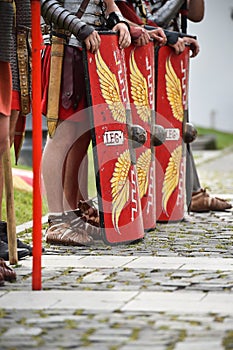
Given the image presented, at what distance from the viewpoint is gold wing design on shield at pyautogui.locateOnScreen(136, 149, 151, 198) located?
6.84 metres

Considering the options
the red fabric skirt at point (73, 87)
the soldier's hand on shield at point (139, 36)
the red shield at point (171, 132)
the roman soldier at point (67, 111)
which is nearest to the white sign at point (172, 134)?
the red shield at point (171, 132)

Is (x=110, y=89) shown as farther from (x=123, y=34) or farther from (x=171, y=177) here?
(x=171, y=177)

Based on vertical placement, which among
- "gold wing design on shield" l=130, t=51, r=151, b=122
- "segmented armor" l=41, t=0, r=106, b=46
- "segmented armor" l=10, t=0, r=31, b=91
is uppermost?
"segmented armor" l=41, t=0, r=106, b=46

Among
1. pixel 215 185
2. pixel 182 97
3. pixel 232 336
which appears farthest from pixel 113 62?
pixel 215 185

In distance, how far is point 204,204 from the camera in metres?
8.42

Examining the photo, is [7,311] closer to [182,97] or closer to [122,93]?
[122,93]

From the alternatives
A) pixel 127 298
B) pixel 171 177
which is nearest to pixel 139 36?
pixel 171 177

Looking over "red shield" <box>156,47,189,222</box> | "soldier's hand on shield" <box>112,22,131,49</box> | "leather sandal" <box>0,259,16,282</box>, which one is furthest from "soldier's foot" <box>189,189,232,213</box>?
"leather sandal" <box>0,259,16,282</box>

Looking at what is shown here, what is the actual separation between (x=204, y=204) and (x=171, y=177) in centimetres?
97

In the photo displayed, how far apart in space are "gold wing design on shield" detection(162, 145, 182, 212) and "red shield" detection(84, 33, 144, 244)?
109cm

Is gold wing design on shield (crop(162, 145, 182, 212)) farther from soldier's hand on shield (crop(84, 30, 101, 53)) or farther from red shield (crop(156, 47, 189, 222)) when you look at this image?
soldier's hand on shield (crop(84, 30, 101, 53))

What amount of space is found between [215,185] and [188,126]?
396cm

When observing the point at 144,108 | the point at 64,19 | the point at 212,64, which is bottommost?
the point at 144,108

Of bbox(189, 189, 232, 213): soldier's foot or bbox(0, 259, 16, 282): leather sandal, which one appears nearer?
bbox(0, 259, 16, 282): leather sandal
